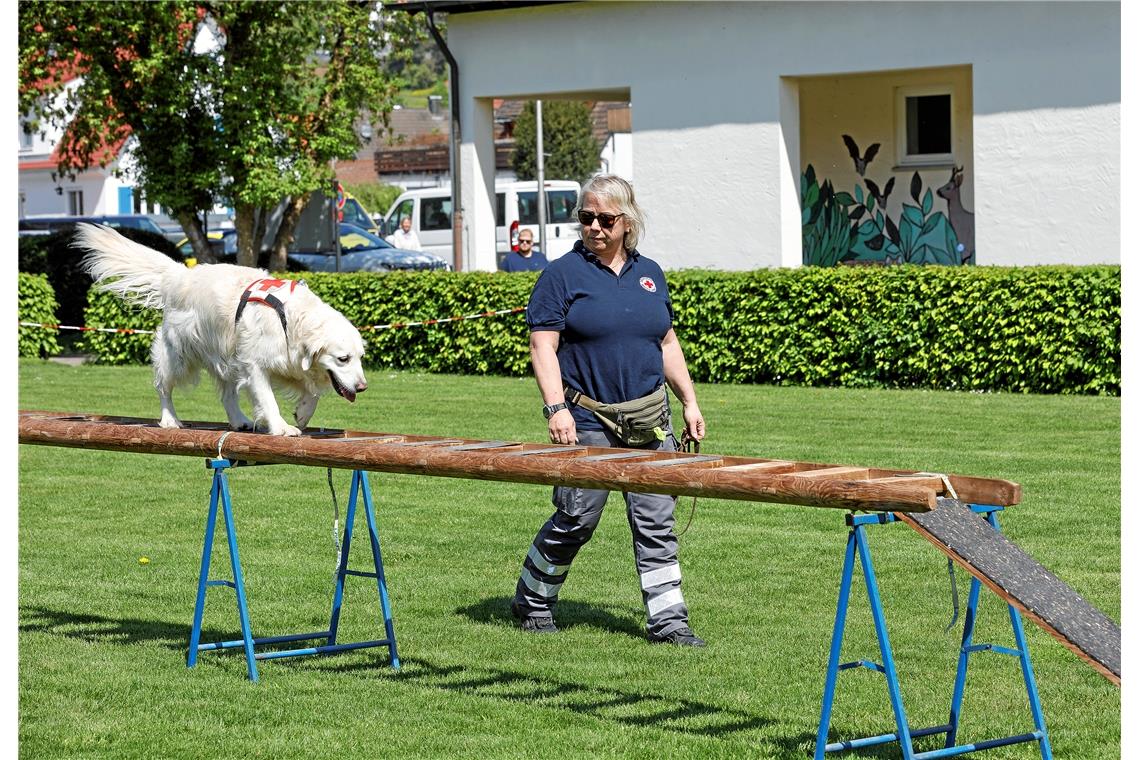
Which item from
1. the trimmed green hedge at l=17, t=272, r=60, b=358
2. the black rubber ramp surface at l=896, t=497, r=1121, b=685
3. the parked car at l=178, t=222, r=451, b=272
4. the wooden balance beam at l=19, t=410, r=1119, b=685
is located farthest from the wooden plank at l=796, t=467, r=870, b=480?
the parked car at l=178, t=222, r=451, b=272

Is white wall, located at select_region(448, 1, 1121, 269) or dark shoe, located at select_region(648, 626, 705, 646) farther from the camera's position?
white wall, located at select_region(448, 1, 1121, 269)

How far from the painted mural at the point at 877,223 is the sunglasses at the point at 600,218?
54.7ft

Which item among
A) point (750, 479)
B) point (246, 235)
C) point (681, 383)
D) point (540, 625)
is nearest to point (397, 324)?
point (246, 235)

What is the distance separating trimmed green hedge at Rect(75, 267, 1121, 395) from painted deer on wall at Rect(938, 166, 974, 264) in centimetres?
516

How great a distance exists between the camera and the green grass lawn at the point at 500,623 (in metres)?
6.16

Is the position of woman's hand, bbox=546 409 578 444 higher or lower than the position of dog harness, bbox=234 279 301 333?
lower

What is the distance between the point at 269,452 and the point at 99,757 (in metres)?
1.55

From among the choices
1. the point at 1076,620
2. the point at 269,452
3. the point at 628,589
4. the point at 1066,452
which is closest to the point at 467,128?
the point at 1066,452

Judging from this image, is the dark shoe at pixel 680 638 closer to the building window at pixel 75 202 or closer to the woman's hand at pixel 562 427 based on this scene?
the woman's hand at pixel 562 427

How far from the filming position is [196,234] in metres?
28.4

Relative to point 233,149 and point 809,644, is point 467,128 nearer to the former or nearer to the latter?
point 233,149

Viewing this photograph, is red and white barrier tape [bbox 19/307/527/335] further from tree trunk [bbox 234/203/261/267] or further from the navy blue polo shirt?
the navy blue polo shirt

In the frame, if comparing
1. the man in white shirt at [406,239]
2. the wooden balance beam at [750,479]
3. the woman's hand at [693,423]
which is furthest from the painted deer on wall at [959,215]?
the wooden balance beam at [750,479]

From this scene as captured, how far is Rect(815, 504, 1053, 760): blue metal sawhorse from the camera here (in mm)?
5211
